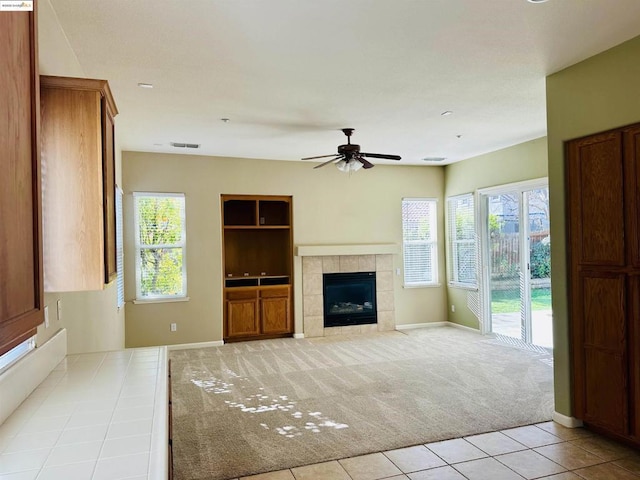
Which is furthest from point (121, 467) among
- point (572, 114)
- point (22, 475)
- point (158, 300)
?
point (158, 300)

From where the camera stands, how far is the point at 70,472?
4.00 ft

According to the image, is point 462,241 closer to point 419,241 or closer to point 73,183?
point 419,241

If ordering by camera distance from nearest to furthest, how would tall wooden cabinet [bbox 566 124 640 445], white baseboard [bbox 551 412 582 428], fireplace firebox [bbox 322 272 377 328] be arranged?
tall wooden cabinet [bbox 566 124 640 445] → white baseboard [bbox 551 412 582 428] → fireplace firebox [bbox 322 272 377 328]

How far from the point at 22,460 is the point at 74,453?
5.6 inches

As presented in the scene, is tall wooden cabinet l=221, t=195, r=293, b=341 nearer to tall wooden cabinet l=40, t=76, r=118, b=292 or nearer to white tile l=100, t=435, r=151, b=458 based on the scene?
tall wooden cabinet l=40, t=76, r=118, b=292

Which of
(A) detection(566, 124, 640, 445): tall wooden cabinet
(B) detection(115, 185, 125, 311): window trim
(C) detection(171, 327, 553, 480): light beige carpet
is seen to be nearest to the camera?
(A) detection(566, 124, 640, 445): tall wooden cabinet

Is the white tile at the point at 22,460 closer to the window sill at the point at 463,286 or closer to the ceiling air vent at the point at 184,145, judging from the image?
the ceiling air vent at the point at 184,145

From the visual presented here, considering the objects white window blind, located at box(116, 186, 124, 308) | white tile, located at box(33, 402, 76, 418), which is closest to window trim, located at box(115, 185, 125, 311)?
white window blind, located at box(116, 186, 124, 308)

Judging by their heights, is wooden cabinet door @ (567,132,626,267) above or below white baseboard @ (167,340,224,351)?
above

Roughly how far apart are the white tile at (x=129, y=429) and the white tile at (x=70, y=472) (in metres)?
0.19

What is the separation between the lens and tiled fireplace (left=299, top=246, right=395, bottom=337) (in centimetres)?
712

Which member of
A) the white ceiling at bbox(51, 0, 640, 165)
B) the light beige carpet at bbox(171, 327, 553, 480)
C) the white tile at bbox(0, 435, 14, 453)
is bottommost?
the light beige carpet at bbox(171, 327, 553, 480)

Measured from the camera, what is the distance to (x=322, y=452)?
3137 millimetres

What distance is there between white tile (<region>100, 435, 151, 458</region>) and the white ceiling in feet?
7.07
